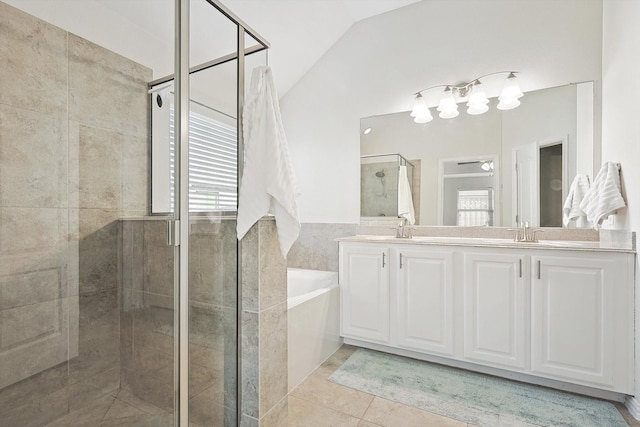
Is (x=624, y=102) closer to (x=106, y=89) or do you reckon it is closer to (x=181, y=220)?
(x=181, y=220)

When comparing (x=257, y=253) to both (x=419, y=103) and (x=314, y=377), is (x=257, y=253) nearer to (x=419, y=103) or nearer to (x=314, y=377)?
(x=314, y=377)

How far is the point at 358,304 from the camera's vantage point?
2516mm

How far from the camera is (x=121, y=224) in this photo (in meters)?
1.55

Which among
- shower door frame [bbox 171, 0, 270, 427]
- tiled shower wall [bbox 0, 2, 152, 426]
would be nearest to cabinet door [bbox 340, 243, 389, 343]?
shower door frame [bbox 171, 0, 270, 427]

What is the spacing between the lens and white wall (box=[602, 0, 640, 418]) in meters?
1.71

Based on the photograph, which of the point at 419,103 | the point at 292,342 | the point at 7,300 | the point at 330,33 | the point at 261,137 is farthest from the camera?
the point at 330,33

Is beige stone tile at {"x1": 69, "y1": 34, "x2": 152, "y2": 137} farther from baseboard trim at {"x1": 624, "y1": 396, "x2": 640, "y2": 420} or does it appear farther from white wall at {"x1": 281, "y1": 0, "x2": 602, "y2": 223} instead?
baseboard trim at {"x1": 624, "y1": 396, "x2": 640, "y2": 420}

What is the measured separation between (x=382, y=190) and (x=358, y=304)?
1.07 meters

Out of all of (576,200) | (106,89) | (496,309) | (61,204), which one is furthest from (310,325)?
(576,200)

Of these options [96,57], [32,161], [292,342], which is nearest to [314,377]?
[292,342]

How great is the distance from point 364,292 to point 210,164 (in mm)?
1600

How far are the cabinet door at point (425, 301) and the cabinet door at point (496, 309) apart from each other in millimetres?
113

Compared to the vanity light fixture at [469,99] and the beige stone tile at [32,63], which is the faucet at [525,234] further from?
the beige stone tile at [32,63]

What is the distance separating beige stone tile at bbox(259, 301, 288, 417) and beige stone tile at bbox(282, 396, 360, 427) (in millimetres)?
164
